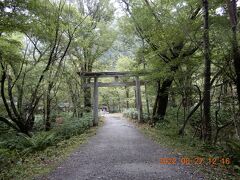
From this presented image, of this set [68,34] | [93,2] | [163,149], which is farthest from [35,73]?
[93,2]

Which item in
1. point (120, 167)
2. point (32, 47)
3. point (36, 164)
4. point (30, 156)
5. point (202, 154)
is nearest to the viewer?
point (120, 167)

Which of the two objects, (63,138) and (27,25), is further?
(63,138)

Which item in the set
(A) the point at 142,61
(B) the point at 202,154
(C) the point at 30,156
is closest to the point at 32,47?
(A) the point at 142,61

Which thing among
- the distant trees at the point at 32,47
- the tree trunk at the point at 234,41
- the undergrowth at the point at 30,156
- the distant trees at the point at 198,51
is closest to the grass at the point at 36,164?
the undergrowth at the point at 30,156

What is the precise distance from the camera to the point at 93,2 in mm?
16516

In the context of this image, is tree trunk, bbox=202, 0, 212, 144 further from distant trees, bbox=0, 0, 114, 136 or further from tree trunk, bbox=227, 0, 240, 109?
distant trees, bbox=0, 0, 114, 136

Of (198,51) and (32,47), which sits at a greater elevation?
(32,47)

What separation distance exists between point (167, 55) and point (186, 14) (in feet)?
6.90

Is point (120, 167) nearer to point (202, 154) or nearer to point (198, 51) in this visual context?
point (202, 154)

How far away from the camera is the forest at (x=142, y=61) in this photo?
5832 millimetres

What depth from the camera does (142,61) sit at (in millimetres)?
12586

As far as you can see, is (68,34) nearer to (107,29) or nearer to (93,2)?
(107,29)

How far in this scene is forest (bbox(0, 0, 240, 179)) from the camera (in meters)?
5.83

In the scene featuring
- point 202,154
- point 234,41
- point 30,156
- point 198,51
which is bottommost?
point 30,156
